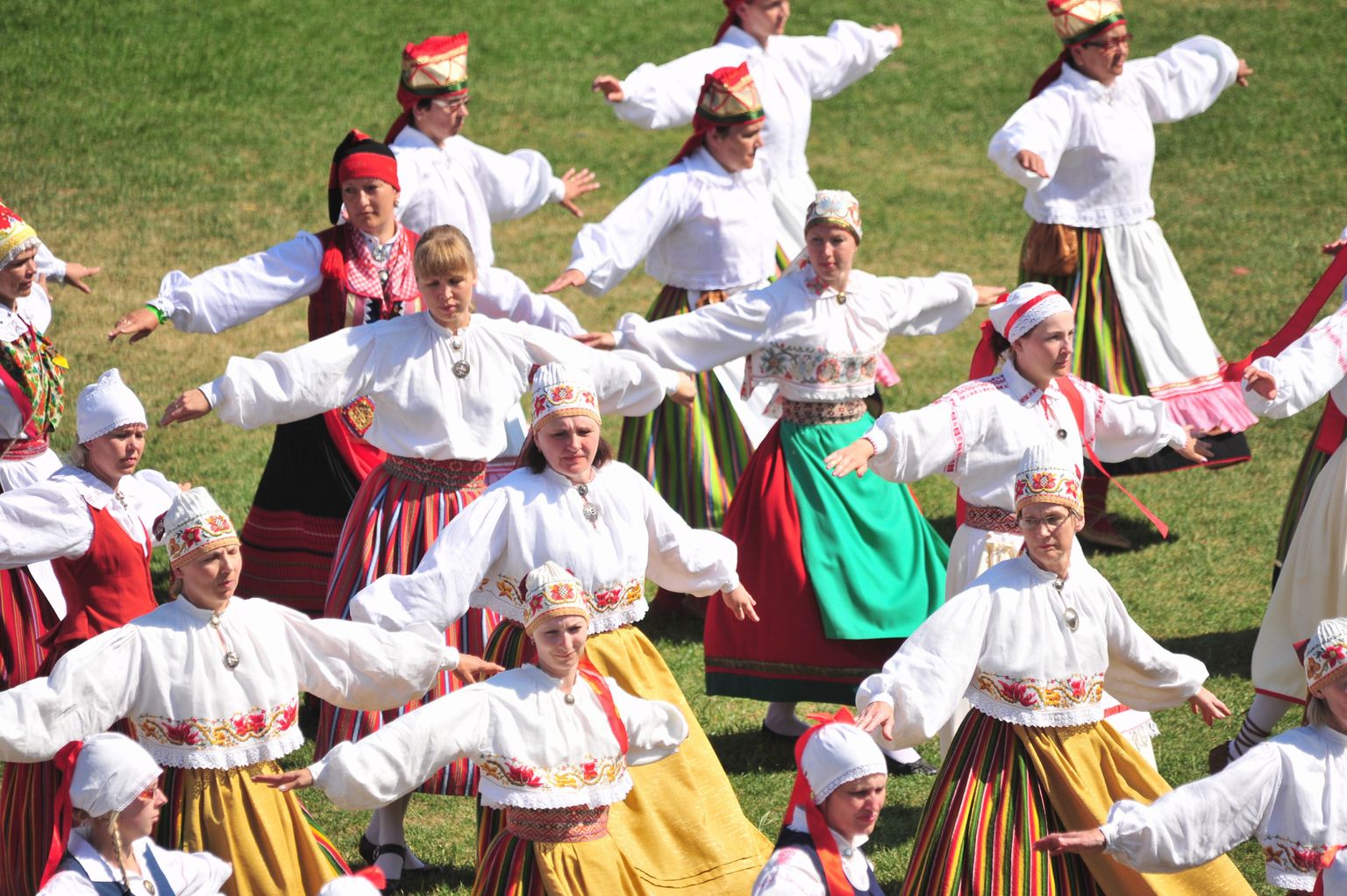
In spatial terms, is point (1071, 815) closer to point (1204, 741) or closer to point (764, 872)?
point (764, 872)

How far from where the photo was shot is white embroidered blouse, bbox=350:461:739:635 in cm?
539

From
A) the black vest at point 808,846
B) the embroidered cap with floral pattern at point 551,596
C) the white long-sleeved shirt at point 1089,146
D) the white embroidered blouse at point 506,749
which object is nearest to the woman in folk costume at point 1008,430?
the embroidered cap with floral pattern at point 551,596

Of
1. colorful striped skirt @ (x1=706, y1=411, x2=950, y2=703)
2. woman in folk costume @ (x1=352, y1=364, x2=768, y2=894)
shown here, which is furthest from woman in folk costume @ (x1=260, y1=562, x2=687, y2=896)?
colorful striped skirt @ (x1=706, y1=411, x2=950, y2=703)

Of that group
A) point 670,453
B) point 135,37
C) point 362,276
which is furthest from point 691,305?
point 135,37

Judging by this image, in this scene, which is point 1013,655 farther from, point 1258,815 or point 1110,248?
point 1110,248

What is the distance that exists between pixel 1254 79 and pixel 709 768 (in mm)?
11877

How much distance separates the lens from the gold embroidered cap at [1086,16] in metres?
8.86

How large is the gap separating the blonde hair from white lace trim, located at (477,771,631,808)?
191cm

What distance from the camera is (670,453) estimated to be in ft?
28.2

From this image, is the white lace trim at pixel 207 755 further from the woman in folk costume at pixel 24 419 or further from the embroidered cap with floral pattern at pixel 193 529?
the woman in folk costume at pixel 24 419

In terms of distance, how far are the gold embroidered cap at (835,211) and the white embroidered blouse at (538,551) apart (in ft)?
5.24

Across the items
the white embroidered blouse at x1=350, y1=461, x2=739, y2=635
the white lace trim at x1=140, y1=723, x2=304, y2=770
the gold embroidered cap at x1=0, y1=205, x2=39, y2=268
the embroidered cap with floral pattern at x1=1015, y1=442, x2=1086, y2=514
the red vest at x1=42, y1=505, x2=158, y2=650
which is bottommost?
the white lace trim at x1=140, y1=723, x2=304, y2=770

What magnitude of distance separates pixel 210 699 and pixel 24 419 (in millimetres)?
2496

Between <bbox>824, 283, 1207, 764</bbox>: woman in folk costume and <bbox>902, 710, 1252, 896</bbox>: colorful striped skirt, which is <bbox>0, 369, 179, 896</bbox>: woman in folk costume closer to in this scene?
<bbox>824, 283, 1207, 764</bbox>: woman in folk costume
